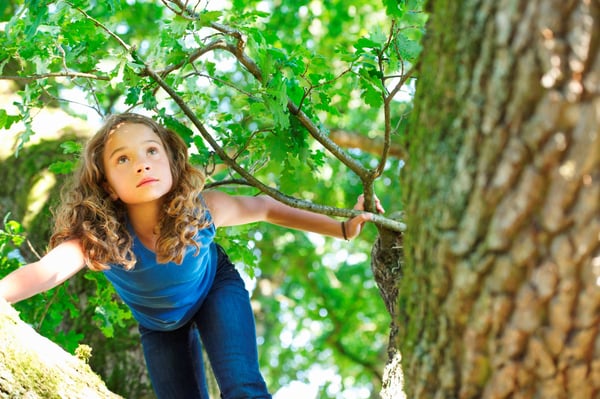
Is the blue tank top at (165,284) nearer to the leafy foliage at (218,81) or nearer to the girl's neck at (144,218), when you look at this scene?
the girl's neck at (144,218)

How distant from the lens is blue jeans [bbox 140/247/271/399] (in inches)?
112

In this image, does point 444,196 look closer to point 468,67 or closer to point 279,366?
point 468,67

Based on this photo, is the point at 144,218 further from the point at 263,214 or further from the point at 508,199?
the point at 508,199

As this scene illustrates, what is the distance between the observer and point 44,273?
8.43 feet

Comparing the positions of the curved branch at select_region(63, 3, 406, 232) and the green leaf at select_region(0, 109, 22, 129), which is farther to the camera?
the green leaf at select_region(0, 109, 22, 129)

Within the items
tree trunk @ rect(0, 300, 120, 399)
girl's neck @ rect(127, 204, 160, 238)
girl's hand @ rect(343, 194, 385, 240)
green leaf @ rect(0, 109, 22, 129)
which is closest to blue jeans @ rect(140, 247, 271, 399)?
girl's neck @ rect(127, 204, 160, 238)

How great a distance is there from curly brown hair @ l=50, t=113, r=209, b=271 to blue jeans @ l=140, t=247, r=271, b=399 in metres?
0.31

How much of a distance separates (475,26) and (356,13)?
9.96 meters

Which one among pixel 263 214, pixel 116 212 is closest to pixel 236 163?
pixel 263 214

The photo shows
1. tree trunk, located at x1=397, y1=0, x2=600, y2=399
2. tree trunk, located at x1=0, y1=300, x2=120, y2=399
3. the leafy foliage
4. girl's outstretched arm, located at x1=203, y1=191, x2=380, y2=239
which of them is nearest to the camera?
tree trunk, located at x1=397, y1=0, x2=600, y2=399

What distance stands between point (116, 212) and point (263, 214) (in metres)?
0.61

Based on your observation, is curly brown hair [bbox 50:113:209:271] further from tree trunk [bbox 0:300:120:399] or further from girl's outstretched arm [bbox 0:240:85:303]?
tree trunk [bbox 0:300:120:399]

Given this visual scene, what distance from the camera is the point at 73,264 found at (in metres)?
2.70

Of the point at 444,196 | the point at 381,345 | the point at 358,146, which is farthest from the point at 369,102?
the point at 381,345
